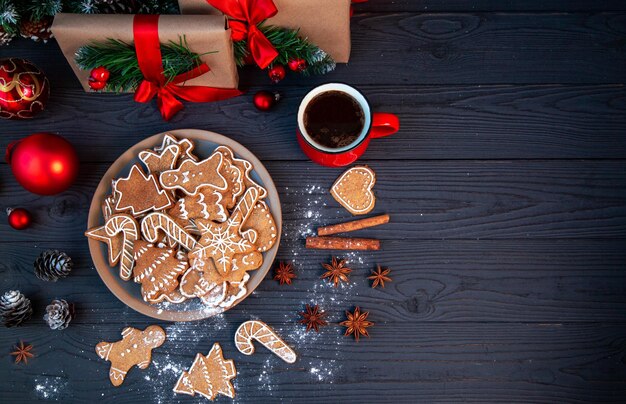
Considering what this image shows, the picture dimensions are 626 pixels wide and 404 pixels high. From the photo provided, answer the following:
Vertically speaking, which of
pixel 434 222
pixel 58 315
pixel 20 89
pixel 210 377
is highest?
pixel 20 89

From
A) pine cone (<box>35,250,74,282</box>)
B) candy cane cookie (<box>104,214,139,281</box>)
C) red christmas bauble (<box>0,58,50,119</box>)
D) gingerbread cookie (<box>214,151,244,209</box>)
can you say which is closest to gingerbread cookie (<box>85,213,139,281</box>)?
candy cane cookie (<box>104,214,139,281</box>)

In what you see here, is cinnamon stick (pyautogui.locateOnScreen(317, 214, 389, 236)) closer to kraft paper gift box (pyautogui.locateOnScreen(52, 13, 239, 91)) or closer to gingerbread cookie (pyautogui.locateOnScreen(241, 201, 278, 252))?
gingerbread cookie (pyautogui.locateOnScreen(241, 201, 278, 252))

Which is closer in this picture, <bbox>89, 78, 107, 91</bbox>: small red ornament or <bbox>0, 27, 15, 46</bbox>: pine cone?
<bbox>89, 78, 107, 91</bbox>: small red ornament

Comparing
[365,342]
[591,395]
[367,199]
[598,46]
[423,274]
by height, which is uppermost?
[598,46]

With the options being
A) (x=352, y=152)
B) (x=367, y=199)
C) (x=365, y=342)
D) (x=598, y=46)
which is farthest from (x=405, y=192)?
(x=598, y=46)

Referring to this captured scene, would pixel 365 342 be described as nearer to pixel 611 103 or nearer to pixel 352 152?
pixel 352 152

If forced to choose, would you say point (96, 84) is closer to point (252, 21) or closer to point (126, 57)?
point (126, 57)

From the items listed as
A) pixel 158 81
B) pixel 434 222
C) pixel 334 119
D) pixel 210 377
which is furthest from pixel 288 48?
pixel 210 377
